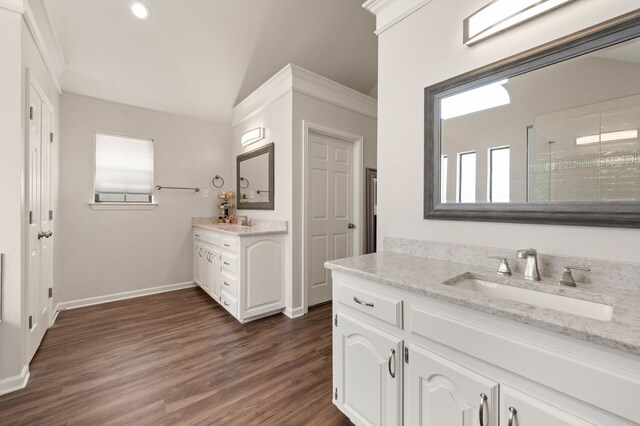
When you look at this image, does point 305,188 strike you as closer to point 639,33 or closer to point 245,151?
point 245,151

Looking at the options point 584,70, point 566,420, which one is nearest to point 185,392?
point 566,420

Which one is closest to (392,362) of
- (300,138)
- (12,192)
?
(300,138)

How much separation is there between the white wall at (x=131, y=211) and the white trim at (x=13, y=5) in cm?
167

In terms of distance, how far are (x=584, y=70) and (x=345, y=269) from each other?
1.33 m

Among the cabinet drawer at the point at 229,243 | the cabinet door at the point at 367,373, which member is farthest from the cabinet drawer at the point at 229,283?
the cabinet door at the point at 367,373

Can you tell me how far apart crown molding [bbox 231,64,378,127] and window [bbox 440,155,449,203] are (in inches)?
75.3

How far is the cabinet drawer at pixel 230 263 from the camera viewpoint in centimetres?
274

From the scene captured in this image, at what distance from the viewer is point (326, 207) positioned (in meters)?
3.25

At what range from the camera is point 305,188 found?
2975 millimetres

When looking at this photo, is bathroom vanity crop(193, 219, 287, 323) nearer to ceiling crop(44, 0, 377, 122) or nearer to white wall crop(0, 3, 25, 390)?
white wall crop(0, 3, 25, 390)

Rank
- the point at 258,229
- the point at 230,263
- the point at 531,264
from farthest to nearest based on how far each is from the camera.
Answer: the point at 258,229 → the point at 230,263 → the point at 531,264

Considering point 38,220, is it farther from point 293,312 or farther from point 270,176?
point 293,312

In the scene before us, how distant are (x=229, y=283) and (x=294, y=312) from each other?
2.48 ft

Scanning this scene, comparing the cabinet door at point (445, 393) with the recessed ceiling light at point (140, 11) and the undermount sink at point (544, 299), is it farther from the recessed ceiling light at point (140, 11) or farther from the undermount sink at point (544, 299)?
the recessed ceiling light at point (140, 11)
